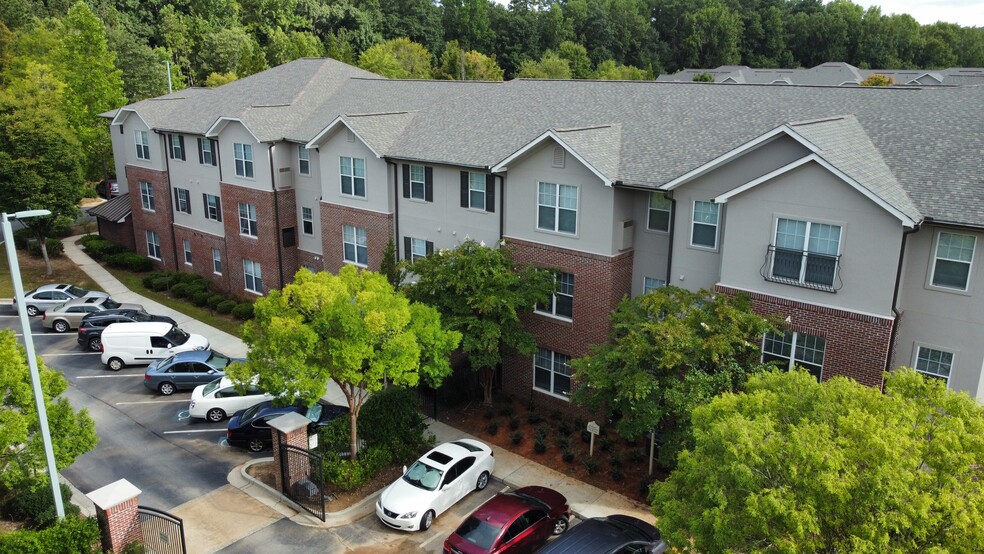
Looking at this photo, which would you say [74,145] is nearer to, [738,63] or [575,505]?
[575,505]

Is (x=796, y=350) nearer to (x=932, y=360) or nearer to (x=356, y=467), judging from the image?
(x=932, y=360)

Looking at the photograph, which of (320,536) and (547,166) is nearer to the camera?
(320,536)

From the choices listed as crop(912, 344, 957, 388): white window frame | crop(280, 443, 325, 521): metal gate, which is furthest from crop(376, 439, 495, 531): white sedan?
crop(912, 344, 957, 388): white window frame

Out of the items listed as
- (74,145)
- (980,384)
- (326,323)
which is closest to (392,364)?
(326,323)

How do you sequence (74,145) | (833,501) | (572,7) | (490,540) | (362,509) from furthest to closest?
(572,7), (74,145), (362,509), (490,540), (833,501)

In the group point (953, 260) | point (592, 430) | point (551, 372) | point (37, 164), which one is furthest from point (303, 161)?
point (953, 260)

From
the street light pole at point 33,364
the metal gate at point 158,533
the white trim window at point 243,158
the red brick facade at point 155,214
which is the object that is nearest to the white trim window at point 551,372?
the metal gate at point 158,533

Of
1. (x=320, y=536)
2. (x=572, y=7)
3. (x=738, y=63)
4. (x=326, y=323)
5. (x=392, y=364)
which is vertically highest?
(x=572, y=7)

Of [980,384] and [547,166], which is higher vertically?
[547,166]
